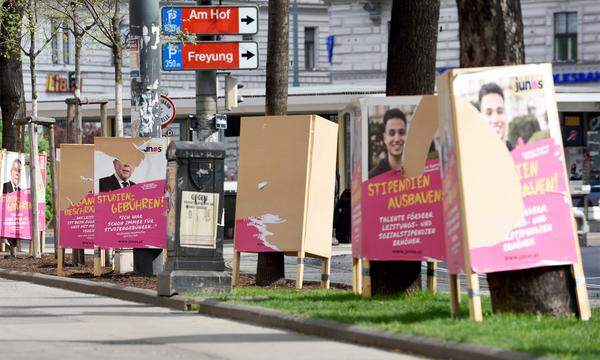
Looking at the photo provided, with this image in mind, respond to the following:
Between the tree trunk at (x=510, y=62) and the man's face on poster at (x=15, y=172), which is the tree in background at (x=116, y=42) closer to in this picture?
the man's face on poster at (x=15, y=172)

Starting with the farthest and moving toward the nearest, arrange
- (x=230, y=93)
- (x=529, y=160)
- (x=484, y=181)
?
(x=230, y=93) < (x=529, y=160) < (x=484, y=181)

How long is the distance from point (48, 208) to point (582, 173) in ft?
49.7

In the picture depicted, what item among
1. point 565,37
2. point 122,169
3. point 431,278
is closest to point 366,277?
point 431,278

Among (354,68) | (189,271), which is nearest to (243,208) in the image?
(189,271)

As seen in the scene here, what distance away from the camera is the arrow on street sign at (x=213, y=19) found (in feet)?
62.5

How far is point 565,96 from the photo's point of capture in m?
36.3

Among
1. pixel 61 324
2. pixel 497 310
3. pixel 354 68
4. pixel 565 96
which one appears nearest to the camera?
pixel 497 310

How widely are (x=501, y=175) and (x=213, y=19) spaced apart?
7768mm

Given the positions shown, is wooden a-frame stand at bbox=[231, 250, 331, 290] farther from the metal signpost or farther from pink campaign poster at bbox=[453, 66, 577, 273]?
pink campaign poster at bbox=[453, 66, 577, 273]

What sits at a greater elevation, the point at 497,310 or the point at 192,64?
the point at 192,64

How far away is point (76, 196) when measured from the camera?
2173 cm

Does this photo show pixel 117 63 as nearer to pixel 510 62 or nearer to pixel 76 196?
pixel 76 196

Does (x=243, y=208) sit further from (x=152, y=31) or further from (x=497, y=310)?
(x=497, y=310)

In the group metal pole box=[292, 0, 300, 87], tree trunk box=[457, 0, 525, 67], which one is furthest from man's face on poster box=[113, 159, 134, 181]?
metal pole box=[292, 0, 300, 87]
